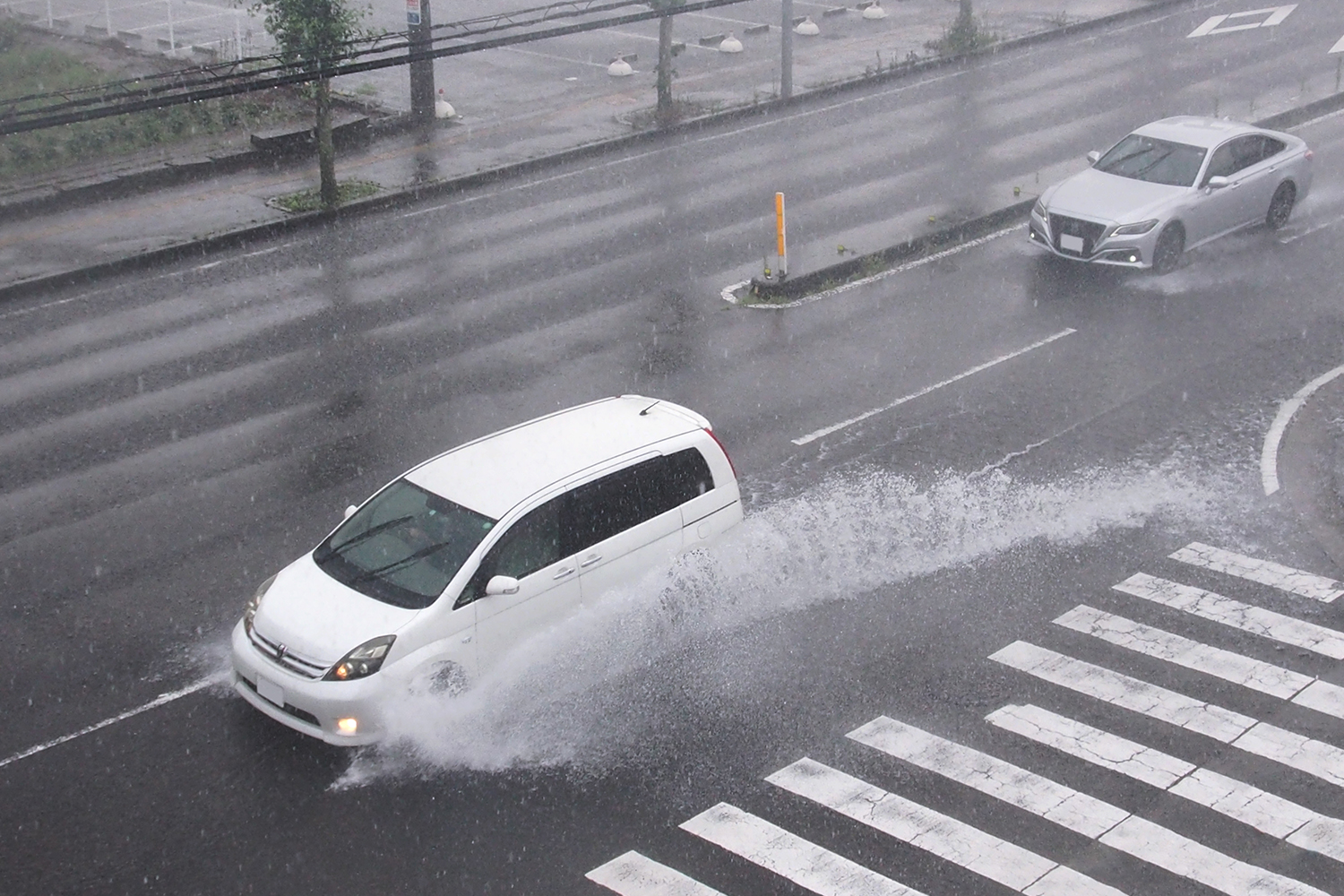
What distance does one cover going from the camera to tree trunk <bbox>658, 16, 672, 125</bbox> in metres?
26.8

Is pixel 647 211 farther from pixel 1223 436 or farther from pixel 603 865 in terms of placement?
pixel 603 865

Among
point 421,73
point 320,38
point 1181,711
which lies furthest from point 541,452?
point 421,73

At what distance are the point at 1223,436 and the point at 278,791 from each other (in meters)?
9.97

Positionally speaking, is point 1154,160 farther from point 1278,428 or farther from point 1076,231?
point 1278,428

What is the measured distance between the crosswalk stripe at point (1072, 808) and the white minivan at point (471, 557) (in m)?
2.30

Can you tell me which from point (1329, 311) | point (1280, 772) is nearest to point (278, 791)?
point (1280, 772)

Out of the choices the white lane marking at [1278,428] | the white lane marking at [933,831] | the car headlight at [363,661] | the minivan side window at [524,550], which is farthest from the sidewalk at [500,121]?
the white lane marking at [933,831]

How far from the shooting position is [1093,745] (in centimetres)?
984

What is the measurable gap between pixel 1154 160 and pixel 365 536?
43.9ft

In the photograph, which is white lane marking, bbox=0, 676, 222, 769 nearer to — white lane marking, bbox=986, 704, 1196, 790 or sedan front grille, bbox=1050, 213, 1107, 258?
white lane marking, bbox=986, 704, 1196, 790

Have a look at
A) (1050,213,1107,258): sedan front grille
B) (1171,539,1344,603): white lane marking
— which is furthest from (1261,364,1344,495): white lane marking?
(1050,213,1107,258): sedan front grille

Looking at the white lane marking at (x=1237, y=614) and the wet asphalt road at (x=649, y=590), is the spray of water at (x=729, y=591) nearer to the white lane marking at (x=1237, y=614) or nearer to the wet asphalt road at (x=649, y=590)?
the wet asphalt road at (x=649, y=590)

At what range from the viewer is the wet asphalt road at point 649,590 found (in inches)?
358

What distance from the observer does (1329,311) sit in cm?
1759
